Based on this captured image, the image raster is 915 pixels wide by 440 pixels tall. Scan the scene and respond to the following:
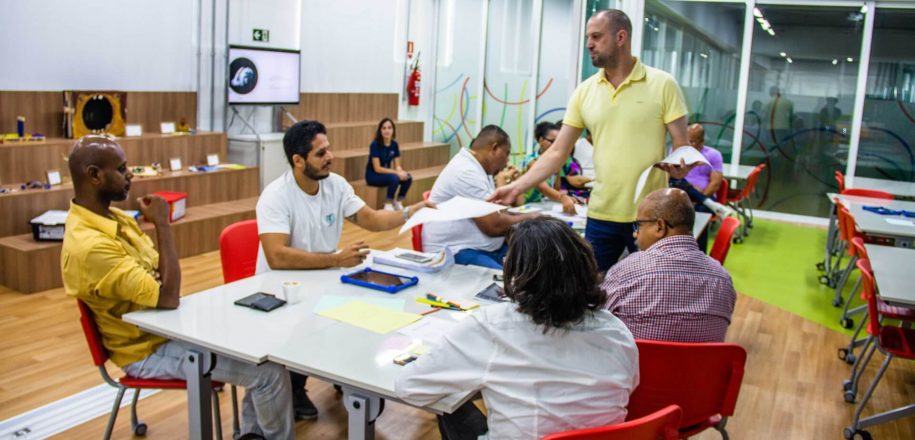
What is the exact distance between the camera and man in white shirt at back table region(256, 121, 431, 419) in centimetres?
328

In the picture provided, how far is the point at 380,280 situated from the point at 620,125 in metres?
1.34

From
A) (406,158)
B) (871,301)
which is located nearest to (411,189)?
(406,158)

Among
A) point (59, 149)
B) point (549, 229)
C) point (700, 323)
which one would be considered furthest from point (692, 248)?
point (59, 149)

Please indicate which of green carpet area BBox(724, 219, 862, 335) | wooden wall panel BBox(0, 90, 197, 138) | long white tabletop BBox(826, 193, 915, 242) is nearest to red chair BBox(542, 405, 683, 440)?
long white tabletop BBox(826, 193, 915, 242)

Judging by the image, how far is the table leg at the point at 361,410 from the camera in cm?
220

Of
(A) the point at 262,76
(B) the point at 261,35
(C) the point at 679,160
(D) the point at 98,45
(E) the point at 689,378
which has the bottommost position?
(E) the point at 689,378

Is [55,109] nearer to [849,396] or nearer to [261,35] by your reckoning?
[261,35]

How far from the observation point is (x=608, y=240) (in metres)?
3.66

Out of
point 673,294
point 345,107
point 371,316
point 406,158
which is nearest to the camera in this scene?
point 673,294

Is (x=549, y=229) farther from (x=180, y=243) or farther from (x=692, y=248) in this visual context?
(x=180, y=243)

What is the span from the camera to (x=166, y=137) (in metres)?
7.12

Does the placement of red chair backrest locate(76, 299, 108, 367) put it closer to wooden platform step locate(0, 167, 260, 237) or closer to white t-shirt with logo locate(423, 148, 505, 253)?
white t-shirt with logo locate(423, 148, 505, 253)

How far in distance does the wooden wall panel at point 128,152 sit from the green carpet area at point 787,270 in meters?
5.30

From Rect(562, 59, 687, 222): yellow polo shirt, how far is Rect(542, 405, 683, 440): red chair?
170cm
